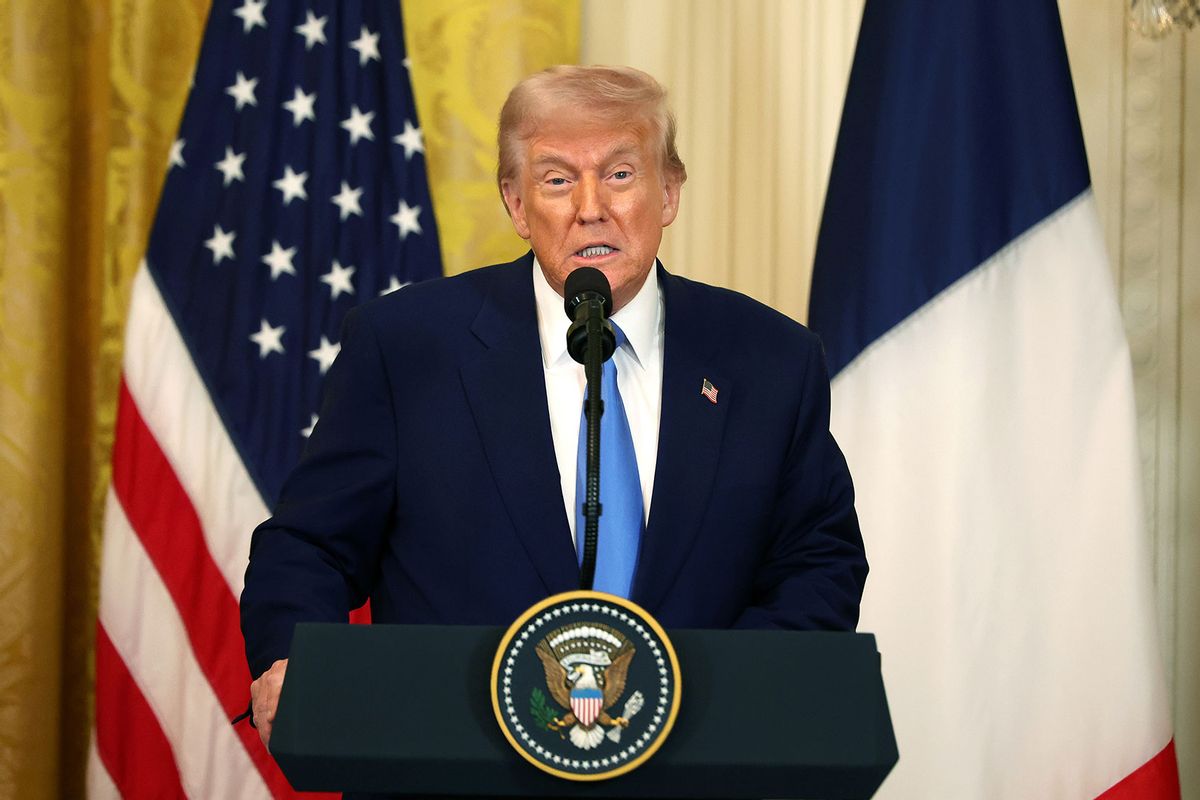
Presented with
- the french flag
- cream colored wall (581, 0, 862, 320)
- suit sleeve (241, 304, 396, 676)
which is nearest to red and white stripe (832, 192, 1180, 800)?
the french flag

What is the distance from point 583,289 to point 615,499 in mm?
401

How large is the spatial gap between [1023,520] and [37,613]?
2.32 metres

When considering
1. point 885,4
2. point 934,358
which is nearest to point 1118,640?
point 934,358

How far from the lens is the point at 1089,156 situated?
3.60 m

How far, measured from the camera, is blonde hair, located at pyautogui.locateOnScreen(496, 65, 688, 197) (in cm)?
195

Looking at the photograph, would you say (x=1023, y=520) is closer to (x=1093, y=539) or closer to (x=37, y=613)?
(x=1093, y=539)

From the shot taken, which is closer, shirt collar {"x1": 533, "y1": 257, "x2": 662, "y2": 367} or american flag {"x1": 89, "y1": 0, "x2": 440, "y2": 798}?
shirt collar {"x1": 533, "y1": 257, "x2": 662, "y2": 367}

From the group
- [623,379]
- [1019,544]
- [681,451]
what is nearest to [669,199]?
[623,379]

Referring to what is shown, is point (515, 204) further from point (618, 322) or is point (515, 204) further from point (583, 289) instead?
point (583, 289)

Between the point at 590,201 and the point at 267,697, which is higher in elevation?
the point at 590,201

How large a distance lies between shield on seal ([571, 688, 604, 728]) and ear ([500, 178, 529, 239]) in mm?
940

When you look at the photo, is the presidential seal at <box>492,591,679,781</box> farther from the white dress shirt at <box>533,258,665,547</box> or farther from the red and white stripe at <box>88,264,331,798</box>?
the red and white stripe at <box>88,264,331,798</box>

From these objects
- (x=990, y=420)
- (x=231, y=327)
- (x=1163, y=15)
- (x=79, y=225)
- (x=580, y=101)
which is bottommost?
(x=990, y=420)

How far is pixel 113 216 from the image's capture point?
3.51 metres
